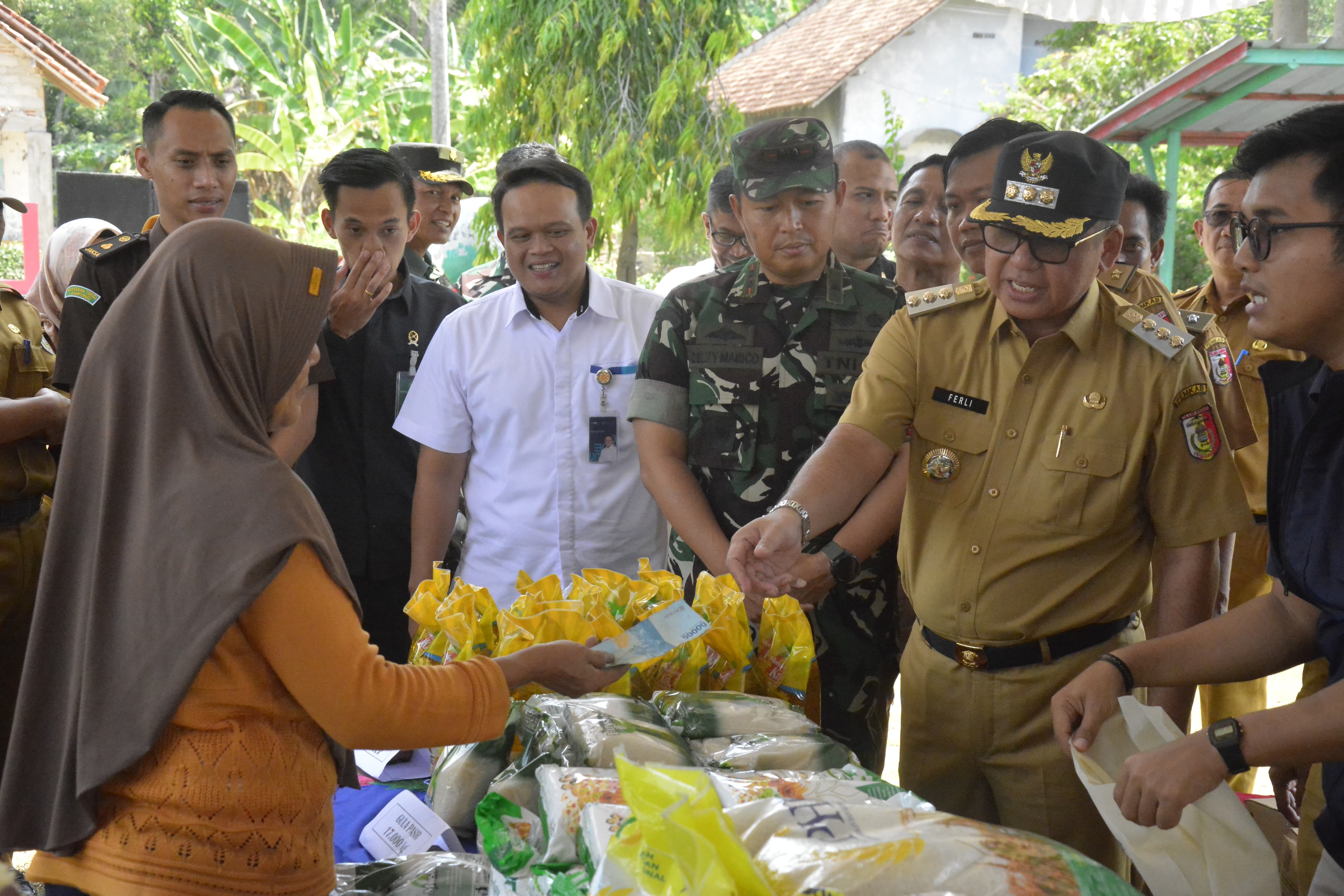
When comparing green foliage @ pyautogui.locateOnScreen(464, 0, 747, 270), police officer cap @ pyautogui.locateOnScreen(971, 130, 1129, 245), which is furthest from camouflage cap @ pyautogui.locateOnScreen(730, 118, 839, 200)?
green foliage @ pyautogui.locateOnScreen(464, 0, 747, 270)

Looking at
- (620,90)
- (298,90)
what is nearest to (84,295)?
(620,90)

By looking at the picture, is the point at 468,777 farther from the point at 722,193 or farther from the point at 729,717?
the point at 722,193

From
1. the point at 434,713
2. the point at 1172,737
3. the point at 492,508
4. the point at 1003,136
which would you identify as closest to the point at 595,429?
the point at 492,508

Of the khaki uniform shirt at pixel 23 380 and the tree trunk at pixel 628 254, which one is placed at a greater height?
the tree trunk at pixel 628 254

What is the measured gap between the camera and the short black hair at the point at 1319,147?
1522 millimetres

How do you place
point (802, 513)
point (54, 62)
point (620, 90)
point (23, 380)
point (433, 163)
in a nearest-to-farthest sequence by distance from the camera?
point (802, 513)
point (23, 380)
point (433, 163)
point (620, 90)
point (54, 62)

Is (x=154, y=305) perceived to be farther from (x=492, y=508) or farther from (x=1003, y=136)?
(x=1003, y=136)

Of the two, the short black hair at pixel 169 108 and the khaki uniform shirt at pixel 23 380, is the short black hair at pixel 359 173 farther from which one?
the khaki uniform shirt at pixel 23 380

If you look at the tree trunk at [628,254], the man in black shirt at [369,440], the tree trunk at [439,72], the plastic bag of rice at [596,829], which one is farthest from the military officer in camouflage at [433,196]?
the tree trunk at [439,72]

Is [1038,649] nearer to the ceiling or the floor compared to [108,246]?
nearer to the floor

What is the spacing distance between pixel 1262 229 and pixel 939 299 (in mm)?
715

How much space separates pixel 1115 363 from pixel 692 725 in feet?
3.49

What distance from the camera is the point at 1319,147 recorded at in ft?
5.08

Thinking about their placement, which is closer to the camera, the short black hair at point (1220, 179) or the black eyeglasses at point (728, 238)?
the short black hair at point (1220, 179)
